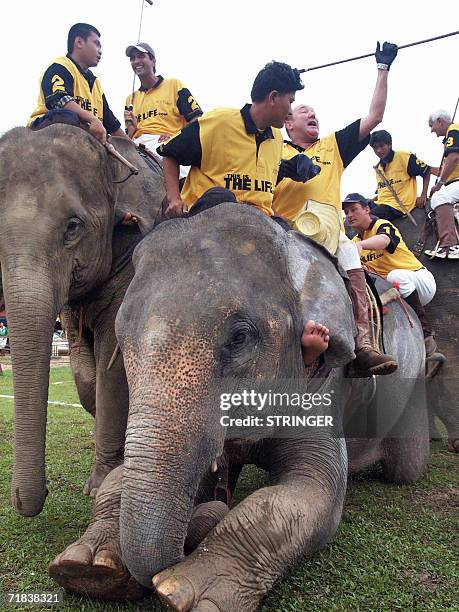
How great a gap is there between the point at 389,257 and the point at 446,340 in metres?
0.99

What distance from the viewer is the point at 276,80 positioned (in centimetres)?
337

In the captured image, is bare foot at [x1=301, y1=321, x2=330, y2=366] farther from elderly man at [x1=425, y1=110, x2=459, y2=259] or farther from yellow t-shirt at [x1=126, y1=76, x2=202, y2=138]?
elderly man at [x1=425, y1=110, x2=459, y2=259]

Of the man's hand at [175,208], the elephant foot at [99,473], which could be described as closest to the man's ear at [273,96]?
the man's hand at [175,208]

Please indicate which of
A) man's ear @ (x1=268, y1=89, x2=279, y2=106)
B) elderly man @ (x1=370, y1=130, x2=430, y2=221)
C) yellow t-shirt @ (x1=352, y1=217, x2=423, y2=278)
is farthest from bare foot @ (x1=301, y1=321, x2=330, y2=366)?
elderly man @ (x1=370, y1=130, x2=430, y2=221)

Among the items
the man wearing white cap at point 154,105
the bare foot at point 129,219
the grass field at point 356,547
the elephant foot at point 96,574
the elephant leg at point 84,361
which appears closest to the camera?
the elephant foot at point 96,574

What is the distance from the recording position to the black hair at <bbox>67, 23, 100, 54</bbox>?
15.0 feet

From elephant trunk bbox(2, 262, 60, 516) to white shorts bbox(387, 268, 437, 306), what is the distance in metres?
2.84

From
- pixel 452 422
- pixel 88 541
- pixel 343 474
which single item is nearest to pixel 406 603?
pixel 343 474

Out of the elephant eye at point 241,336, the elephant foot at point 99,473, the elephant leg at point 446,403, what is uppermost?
the elephant eye at point 241,336

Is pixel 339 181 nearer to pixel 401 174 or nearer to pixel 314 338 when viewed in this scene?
pixel 314 338

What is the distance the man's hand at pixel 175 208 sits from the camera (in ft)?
11.4

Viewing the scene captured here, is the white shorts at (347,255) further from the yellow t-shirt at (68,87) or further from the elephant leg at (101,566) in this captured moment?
the yellow t-shirt at (68,87)

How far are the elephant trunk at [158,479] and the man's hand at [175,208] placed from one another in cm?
151

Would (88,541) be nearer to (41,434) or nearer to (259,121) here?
(41,434)
